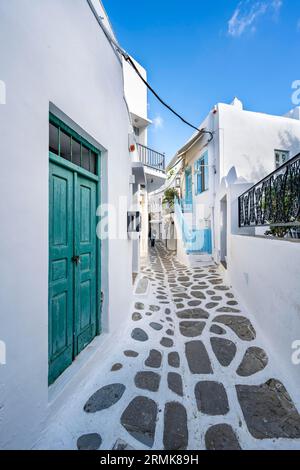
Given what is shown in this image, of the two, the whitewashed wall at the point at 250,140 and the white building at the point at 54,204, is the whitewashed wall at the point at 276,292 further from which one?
the whitewashed wall at the point at 250,140

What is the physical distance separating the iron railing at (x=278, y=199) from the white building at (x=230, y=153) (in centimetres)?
359

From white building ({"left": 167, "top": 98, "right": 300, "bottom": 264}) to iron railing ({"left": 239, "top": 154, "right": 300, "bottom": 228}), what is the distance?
11.8ft

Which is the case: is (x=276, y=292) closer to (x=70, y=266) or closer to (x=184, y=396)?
(x=184, y=396)

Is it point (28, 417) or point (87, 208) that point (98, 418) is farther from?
point (87, 208)

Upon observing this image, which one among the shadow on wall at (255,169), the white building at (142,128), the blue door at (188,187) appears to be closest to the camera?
the shadow on wall at (255,169)

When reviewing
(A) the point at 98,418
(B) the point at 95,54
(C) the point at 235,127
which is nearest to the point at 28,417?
(A) the point at 98,418

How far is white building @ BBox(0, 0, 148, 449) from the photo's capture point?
150 centimetres

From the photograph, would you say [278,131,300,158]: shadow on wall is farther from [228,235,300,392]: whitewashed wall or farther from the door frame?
the door frame

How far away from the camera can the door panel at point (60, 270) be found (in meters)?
2.17

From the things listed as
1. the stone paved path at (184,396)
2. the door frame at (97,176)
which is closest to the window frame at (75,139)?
the door frame at (97,176)

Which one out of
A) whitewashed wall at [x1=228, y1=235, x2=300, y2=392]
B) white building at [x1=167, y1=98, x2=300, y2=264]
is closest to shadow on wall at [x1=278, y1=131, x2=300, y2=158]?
white building at [x1=167, y1=98, x2=300, y2=264]

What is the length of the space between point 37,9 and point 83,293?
287 centimetres

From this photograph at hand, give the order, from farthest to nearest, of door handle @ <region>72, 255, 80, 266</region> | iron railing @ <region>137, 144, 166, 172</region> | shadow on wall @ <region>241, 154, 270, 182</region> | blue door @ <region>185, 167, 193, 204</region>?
blue door @ <region>185, 167, 193, 204</region> < iron railing @ <region>137, 144, 166, 172</region> < shadow on wall @ <region>241, 154, 270, 182</region> < door handle @ <region>72, 255, 80, 266</region>

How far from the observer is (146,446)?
5.74ft
